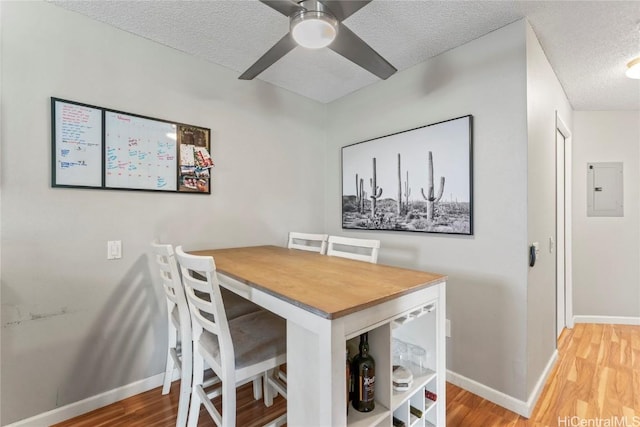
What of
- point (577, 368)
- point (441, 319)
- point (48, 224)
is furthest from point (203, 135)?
point (577, 368)

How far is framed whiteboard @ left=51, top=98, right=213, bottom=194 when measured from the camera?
1655mm

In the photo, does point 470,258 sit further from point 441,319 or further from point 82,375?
point 82,375

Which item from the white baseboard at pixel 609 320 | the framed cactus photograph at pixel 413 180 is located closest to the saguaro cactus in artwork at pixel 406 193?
the framed cactus photograph at pixel 413 180

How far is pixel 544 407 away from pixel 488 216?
1227 millimetres

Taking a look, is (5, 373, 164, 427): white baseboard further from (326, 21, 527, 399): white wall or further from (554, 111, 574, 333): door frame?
(554, 111, 574, 333): door frame

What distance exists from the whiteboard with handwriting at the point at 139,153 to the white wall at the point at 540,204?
2.38m

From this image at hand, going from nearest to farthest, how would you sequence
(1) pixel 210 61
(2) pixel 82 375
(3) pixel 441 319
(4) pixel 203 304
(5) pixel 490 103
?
(4) pixel 203 304, (3) pixel 441 319, (2) pixel 82 375, (5) pixel 490 103, (1) pixel 210 61

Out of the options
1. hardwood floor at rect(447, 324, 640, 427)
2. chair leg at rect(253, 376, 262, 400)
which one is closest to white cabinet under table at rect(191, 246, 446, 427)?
hardwood floor at rect(447, 324, 640, 427)

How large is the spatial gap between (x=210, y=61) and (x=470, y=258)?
246cm

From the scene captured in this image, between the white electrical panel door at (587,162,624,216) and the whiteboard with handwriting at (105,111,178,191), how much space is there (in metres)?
4.26

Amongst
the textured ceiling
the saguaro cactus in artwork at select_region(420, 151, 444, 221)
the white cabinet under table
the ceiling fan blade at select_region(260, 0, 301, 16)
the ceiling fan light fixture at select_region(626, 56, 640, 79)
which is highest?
the textured ceiling

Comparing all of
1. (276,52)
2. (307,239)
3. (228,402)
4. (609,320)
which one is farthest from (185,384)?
(609,320)

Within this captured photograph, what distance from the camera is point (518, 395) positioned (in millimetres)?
1710

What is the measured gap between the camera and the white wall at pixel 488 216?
1.73 metres
